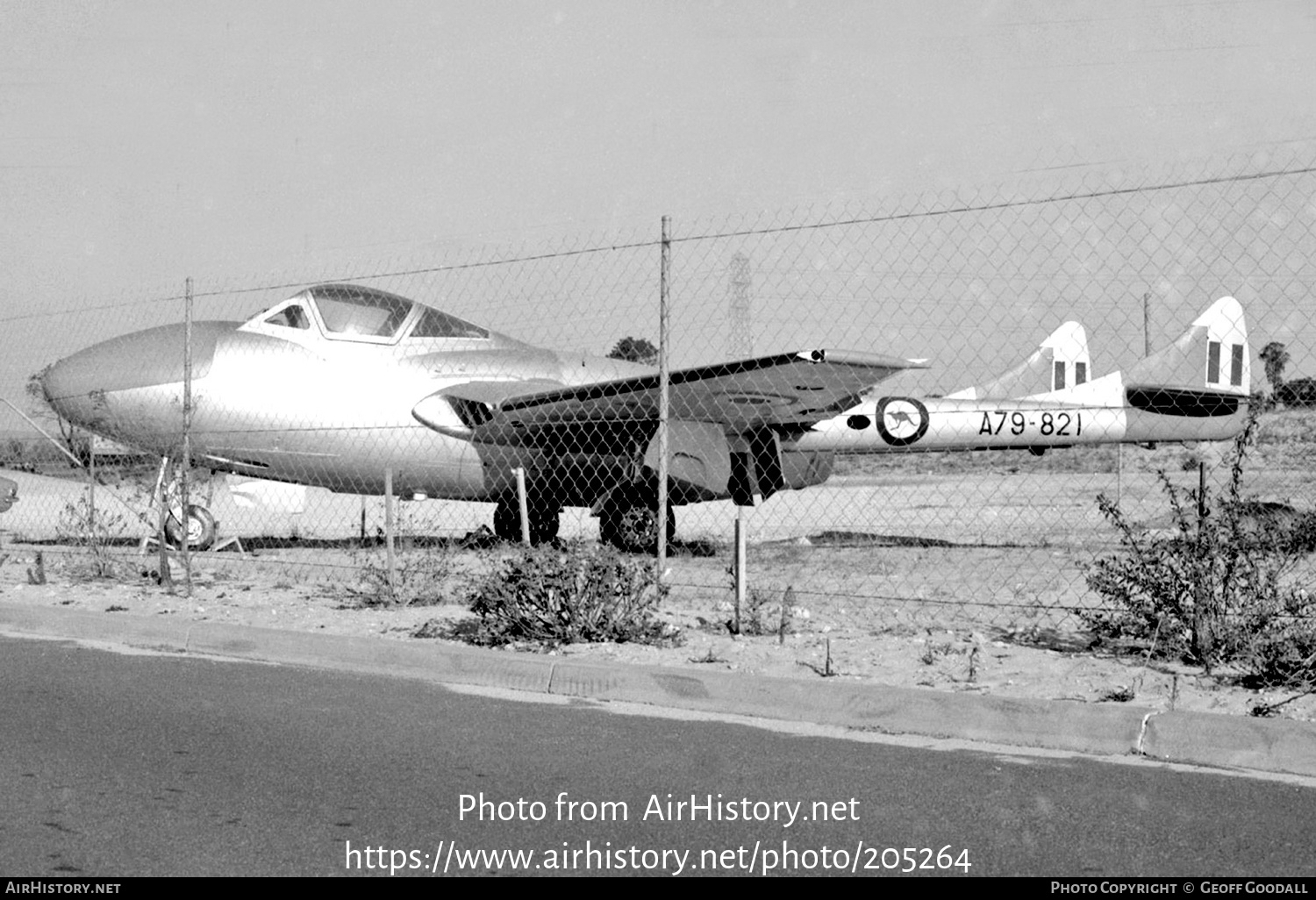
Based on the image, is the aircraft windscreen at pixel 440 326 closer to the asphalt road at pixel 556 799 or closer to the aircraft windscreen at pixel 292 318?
the aircraft windscreen at pixel 292 318

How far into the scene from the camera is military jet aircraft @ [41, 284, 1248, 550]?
13695mm

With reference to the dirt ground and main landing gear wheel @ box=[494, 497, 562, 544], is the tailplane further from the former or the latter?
the dirt ground

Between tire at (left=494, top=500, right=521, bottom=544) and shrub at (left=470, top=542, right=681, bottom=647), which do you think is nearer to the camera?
shrub at (left=470, top=542, right=681, bottom=647)

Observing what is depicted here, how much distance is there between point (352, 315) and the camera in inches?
574

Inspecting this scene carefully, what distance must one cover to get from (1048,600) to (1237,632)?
3.00 m

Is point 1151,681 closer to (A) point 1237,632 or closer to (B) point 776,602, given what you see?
(A) point 1237,632

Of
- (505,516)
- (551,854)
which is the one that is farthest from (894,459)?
(551,854)

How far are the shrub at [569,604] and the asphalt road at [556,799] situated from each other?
137 centimetres

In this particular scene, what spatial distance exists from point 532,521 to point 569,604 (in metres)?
8.22

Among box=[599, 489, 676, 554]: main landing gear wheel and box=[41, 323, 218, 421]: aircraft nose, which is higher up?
box=[41, 323, 218, 421]: aircraft nose

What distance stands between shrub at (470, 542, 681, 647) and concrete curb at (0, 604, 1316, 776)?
467mm

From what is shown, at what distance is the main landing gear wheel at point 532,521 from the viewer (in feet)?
52.1

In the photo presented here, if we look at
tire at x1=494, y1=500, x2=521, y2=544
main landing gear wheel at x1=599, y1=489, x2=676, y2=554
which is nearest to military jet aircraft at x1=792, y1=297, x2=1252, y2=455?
main landing gear wheel at x1=599, y1=489, x2=676, y2=554

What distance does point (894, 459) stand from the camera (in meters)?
44.0
